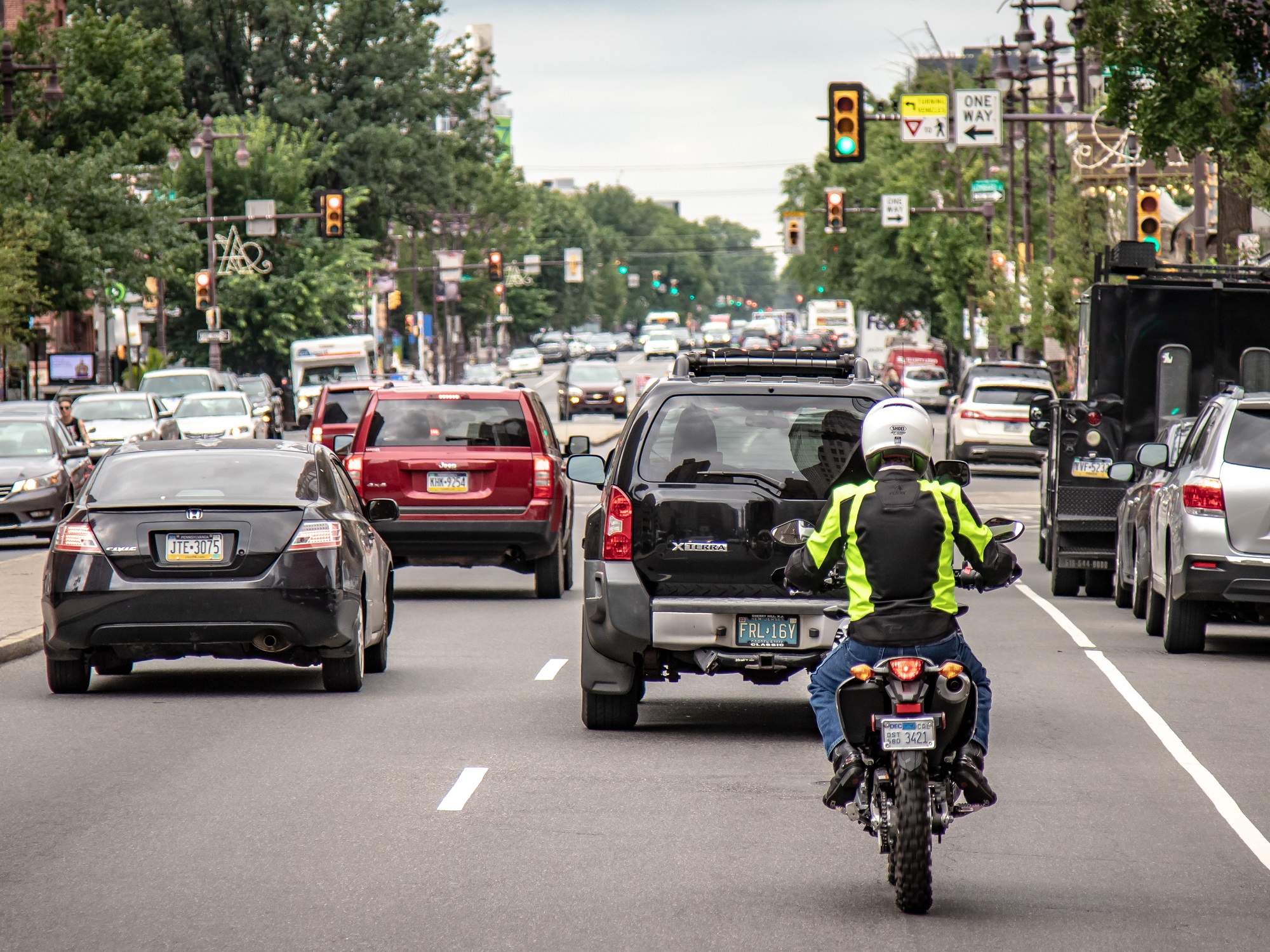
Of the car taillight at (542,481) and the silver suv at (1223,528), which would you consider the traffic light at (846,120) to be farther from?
the silver suv at (1223,528)

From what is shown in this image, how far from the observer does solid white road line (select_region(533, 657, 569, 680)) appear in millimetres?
14141

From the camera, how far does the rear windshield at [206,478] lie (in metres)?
13.0

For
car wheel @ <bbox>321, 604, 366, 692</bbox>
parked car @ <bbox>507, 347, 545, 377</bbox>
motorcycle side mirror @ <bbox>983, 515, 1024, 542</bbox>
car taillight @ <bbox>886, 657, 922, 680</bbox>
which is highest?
motorcycle side mirror @ <bbox>983, 515, 1024, 542</bbox>

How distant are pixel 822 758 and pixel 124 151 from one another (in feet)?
133

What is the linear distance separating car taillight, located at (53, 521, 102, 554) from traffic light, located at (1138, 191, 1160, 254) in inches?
1034

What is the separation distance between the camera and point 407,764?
34.6 feet

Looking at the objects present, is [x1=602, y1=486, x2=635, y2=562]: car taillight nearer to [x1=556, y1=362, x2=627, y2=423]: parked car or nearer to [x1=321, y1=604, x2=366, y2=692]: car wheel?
[x1=321, y1=604, x2=366, y2=692]: car wheel

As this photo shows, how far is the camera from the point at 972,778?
7359 millimetres

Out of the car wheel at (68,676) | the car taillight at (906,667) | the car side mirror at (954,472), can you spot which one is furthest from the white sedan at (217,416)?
the car taillight at (906,667)

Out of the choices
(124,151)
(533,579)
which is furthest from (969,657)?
(124,151)

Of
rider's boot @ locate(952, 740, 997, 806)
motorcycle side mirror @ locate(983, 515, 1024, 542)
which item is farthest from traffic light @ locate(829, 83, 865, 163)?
rider's boot @ locate(952, 740, 997, 806)

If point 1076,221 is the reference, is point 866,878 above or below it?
below

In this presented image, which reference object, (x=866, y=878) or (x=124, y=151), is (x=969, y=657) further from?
(x=124, y=151)

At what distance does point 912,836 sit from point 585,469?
18.3 ft
